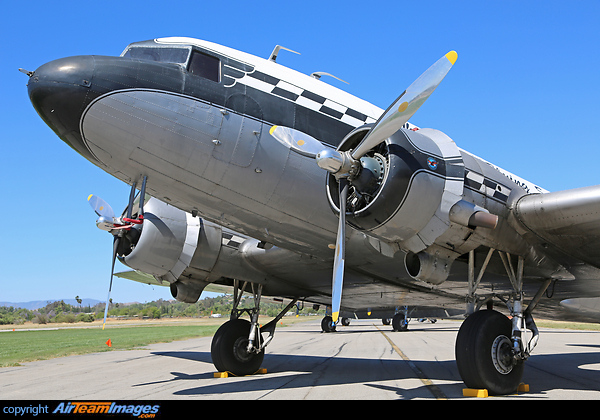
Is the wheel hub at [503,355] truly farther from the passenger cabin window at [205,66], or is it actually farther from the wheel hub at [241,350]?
the passenger cabin window at [205,66]

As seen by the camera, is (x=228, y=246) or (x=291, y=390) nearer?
(x=291, y=390)

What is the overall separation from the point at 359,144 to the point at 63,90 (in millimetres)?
4044

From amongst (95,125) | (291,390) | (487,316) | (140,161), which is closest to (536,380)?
(487,316)

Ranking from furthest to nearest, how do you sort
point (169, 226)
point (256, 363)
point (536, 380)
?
point (256, 363)
point (169, 226)
point (536, 380)

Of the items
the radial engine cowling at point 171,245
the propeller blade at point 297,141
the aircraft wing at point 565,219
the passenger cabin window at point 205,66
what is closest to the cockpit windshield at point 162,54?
the passenger cabin window at point 205,66

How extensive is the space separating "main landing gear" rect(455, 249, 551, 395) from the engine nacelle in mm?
1276

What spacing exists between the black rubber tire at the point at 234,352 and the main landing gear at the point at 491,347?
5279 mm

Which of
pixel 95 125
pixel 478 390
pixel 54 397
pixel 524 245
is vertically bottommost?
pixel 54 397

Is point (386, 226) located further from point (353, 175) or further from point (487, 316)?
point (487, 316)

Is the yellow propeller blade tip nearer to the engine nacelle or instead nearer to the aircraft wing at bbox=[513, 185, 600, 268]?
the engine nacelle

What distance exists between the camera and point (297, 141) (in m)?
6.83

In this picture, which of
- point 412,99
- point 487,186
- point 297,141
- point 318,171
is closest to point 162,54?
point 297,141

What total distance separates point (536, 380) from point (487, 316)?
11.6ft

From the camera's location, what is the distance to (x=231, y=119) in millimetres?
6984
